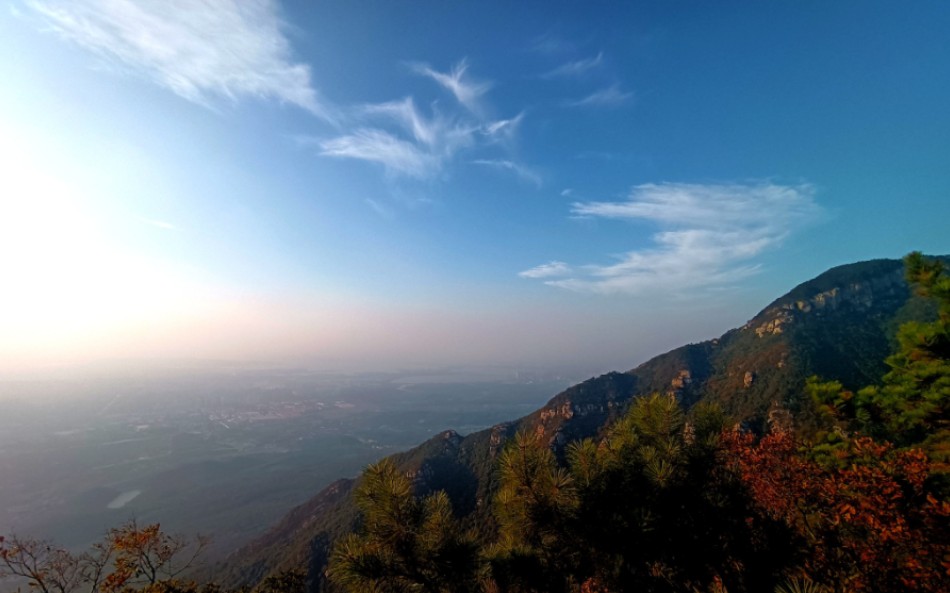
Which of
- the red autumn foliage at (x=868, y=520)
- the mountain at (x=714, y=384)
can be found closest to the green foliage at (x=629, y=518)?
the red autumn foliage at (x=868, y=520)

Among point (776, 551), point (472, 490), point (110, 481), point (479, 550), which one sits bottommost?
point (110, 481)

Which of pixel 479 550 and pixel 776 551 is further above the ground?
pixel 479 550

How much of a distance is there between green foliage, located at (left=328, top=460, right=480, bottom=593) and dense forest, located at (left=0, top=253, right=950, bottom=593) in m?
0.02


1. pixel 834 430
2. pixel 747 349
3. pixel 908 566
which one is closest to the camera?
pixel 908 566

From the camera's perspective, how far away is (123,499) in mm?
127500

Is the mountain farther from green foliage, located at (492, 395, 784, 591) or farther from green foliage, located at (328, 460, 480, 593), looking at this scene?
green foliage, located at (328, 460, 480, 593)

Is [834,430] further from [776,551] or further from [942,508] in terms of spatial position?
[776,551]

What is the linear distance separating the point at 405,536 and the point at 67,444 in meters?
263

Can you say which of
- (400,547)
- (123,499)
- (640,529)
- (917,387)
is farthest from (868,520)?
(123,499)

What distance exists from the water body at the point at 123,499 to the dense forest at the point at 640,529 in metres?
165

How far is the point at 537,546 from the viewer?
5.62 meters

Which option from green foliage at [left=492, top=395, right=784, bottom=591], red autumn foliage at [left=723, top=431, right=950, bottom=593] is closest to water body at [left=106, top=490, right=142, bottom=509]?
green foliage at [left=492, top=395, right=784, bottom=591]

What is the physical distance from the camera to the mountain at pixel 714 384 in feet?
212

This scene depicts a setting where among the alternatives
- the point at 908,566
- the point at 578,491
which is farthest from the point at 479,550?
the point at 908,566
